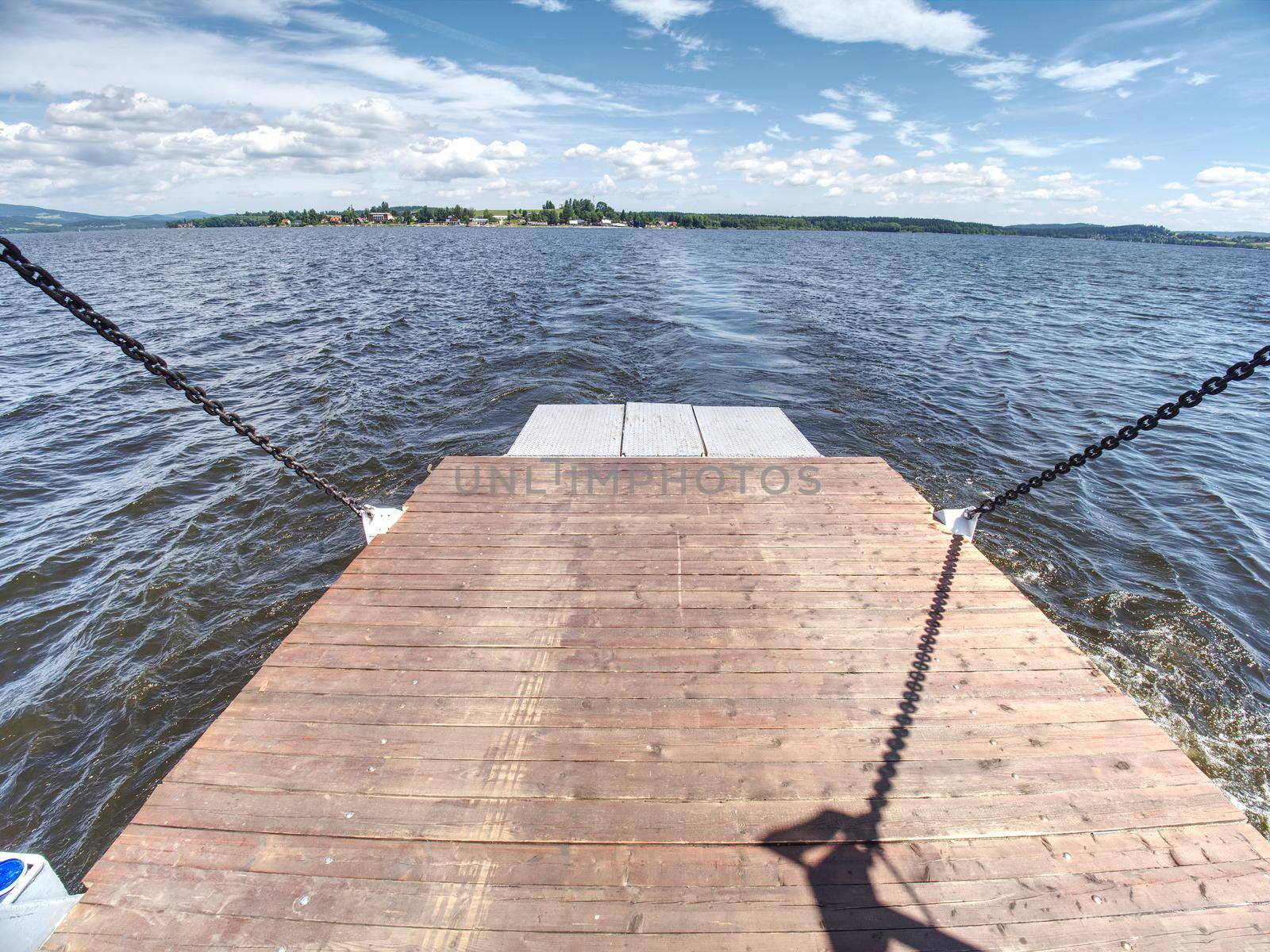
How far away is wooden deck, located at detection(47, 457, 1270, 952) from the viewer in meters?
2.67

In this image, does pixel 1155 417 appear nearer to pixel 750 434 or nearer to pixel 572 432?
pixel 750 434

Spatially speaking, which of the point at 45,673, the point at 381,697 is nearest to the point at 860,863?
the point at 381,697

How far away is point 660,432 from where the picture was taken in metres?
8.66

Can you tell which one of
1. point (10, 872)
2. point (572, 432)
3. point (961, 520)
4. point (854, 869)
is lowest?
point (854, 869)

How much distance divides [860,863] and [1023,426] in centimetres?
1409

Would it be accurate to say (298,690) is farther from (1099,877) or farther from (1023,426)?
(1023,426)

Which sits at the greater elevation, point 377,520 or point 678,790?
point 377,520

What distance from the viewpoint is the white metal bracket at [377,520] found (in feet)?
19.0

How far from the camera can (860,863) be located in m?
2.89

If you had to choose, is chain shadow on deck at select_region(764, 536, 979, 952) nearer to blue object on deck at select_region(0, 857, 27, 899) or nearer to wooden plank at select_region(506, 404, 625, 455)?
blue object on deck at select_region(0, 857, 27, 899)

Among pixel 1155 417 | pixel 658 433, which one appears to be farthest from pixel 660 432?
pixel 1155 417

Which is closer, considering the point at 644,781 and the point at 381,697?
the point at 644,781

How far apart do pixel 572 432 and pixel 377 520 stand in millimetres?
3575

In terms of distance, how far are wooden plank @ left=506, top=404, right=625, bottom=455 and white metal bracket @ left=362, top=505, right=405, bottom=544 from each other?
2087mm
